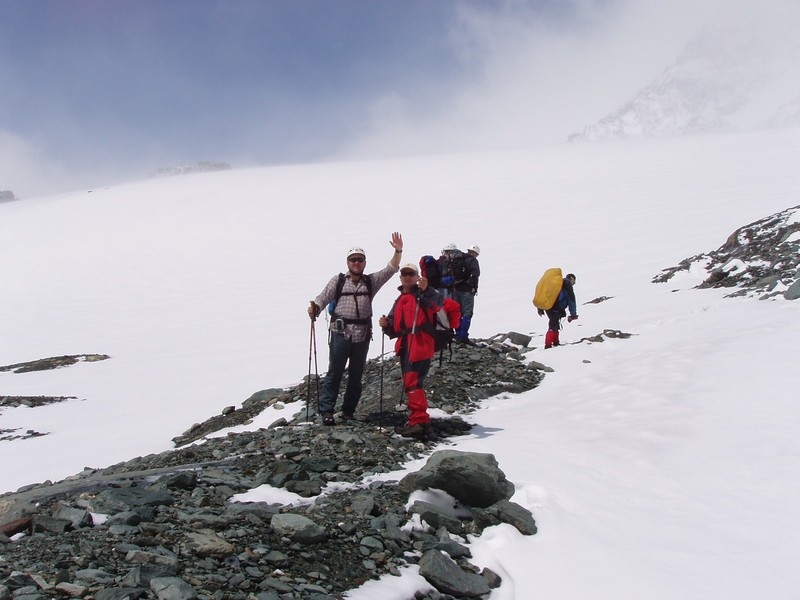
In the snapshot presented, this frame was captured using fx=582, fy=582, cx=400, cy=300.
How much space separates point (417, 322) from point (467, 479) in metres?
2.68

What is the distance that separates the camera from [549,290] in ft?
38.1

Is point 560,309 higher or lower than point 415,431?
higher

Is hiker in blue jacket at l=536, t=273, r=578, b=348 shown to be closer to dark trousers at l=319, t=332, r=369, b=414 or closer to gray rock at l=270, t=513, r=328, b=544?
dark trousers at l=319, t=332, r=369, b=414

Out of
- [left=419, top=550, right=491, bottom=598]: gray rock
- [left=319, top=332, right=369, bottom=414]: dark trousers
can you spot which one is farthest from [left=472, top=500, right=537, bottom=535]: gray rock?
[left=319, top=332, right=369, bottom=414]: dark trousers

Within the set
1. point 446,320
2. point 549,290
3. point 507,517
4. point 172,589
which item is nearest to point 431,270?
point 549,290

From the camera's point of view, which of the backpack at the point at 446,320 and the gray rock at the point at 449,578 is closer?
the gray rock at the point at 449,578

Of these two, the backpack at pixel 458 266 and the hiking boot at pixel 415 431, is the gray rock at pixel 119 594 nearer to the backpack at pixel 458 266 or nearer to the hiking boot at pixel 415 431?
the hiking boot at pixel 415 431

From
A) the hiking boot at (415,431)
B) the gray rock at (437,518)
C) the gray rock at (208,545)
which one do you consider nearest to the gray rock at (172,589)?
the gray rock at (208,545)

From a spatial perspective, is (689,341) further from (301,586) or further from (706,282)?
(301,586)

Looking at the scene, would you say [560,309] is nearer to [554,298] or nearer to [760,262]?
[554,298]

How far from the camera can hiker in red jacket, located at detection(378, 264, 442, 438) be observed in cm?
708

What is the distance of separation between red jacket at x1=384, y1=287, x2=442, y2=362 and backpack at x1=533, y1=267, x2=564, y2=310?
4.93m

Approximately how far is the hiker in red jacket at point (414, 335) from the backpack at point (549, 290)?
16.0 feet

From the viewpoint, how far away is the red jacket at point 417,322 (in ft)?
23.5
